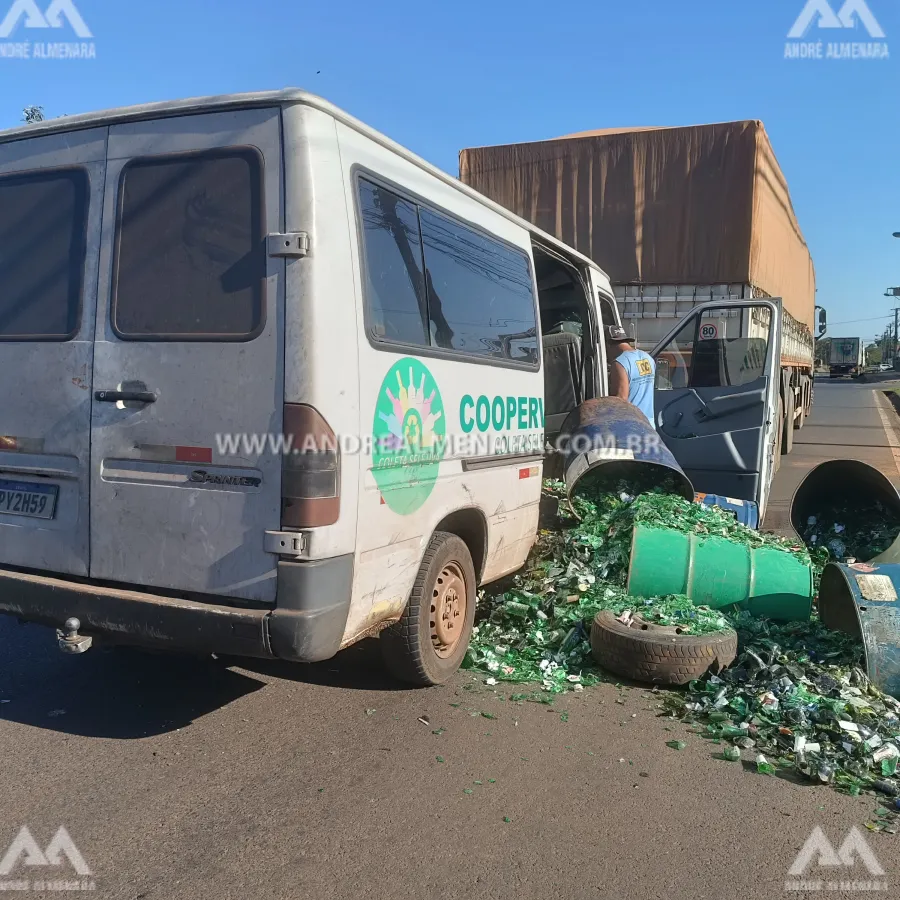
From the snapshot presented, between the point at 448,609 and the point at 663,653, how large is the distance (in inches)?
45.0

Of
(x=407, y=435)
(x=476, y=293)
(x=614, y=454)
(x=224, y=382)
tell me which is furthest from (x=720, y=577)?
(x=224, y=382)

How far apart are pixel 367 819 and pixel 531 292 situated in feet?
11.2

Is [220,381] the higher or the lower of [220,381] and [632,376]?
the lower

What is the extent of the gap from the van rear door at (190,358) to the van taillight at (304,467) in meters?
0.05

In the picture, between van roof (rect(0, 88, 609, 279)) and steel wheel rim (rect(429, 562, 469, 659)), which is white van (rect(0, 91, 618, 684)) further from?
steel wheel rim (rect(429, 562, 469, 659))

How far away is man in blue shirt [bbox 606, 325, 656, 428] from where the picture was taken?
731 cm

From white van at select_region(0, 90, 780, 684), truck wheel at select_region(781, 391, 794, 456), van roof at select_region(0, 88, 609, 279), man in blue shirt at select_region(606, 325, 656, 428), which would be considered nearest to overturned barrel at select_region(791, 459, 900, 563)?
man in blue shirt at select_region(606, 325, 656, 428)

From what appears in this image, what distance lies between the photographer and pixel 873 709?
3725 mm

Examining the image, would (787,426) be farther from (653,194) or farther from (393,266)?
(393,266)

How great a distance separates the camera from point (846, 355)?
197ft

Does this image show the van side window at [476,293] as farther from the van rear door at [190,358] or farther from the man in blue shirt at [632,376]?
the man in blue shirt at [632,376]

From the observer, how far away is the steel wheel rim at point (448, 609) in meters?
4.05

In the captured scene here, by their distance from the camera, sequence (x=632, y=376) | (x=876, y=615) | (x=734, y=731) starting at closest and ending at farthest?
(x=734, y=731), (x=876, y=615), (x=632, y=376)

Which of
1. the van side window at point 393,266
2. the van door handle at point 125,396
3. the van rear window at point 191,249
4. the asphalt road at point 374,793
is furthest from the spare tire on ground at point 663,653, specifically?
the van door handle at point 125,396
